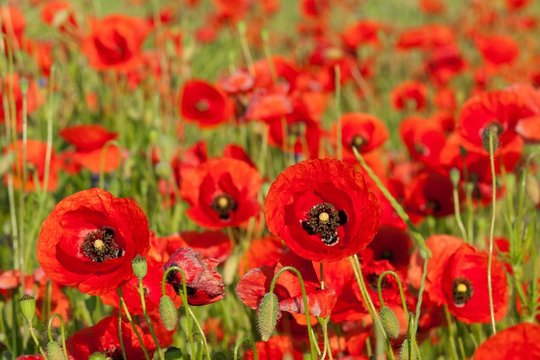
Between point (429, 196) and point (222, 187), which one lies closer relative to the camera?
point (222, 187)

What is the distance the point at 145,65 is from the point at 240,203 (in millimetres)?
2055

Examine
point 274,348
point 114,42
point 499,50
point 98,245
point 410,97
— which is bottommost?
point 274,348

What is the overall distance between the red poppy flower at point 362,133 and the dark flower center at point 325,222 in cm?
95

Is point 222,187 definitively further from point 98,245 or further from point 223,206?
point 98,245

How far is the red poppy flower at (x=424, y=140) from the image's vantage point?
2334 mm

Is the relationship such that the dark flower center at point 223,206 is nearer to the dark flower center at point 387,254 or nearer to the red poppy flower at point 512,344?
the dark flower center at point 387,254

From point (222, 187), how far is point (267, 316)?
31.9 inches

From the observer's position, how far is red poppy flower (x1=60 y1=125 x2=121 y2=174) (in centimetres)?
257

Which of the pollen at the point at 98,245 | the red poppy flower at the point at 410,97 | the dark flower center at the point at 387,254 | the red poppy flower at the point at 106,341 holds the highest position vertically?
the red poppy flower at the point at 410,97

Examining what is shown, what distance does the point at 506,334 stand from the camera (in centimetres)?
108

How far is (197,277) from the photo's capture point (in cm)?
138

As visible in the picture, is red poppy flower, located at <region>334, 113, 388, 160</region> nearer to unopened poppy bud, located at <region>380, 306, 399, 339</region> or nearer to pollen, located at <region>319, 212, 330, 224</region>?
pollen, located at <region>319, 212, 330, 224</region>

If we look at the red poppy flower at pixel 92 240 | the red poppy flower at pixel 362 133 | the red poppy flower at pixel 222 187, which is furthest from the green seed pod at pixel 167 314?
the red poppy flower at pixel 362 133

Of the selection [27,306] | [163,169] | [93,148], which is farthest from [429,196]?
[27,306]
